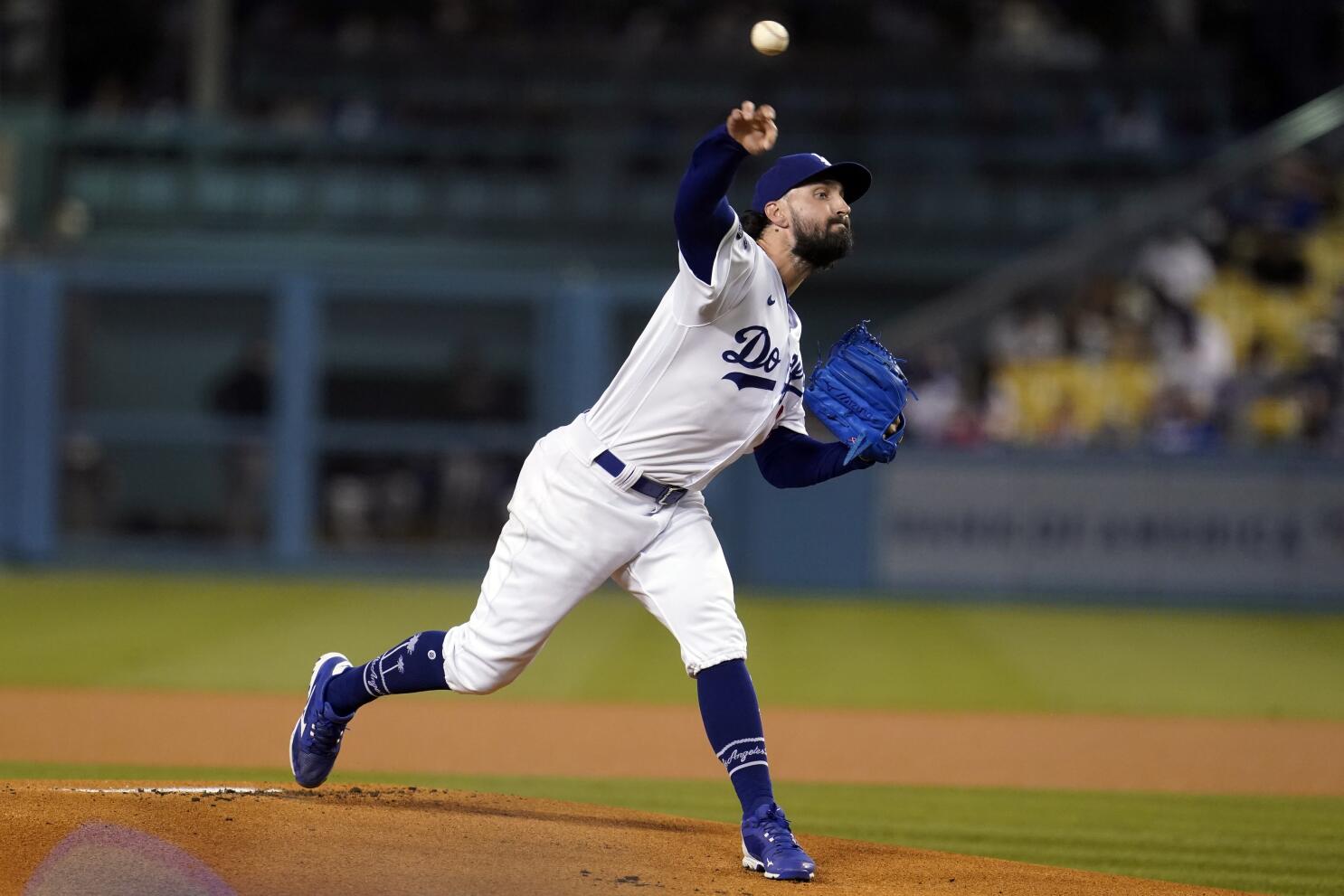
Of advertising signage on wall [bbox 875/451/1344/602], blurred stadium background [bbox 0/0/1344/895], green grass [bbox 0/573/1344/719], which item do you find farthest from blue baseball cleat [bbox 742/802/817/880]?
advertising signage on wall [bbox 875/451/1344/602]

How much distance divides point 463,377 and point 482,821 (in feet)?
32.7

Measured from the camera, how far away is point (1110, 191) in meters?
18.7

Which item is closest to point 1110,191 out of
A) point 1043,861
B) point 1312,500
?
point 1312,500

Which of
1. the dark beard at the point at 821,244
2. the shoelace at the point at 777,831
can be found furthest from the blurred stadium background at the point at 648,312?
the dark beard at the point at 821,244

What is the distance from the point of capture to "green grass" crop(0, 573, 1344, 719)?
9062 mm

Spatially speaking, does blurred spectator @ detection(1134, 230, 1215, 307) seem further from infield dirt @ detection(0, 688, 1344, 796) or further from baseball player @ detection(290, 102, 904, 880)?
baseball player @ detection(290, 102, 904, 880)

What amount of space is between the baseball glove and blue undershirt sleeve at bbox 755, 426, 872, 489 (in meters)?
0.07

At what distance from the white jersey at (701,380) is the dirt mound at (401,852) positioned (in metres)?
1.09

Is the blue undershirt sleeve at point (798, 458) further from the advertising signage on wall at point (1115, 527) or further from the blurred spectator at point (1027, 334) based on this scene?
the blurred spectator at point (1027, 334)

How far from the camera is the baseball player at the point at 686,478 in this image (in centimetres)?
454

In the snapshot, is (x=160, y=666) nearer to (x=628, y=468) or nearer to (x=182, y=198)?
(x=628, y=468)

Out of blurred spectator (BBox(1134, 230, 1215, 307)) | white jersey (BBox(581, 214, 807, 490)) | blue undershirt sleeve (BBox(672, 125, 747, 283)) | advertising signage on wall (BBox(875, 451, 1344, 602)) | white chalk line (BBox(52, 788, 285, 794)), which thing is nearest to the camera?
blue undershirt sleeve (BBox(672, 125, 747, 283))

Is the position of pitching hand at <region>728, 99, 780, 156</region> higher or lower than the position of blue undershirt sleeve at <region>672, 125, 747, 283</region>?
higher

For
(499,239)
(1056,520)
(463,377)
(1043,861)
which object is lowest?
(1043,861)
